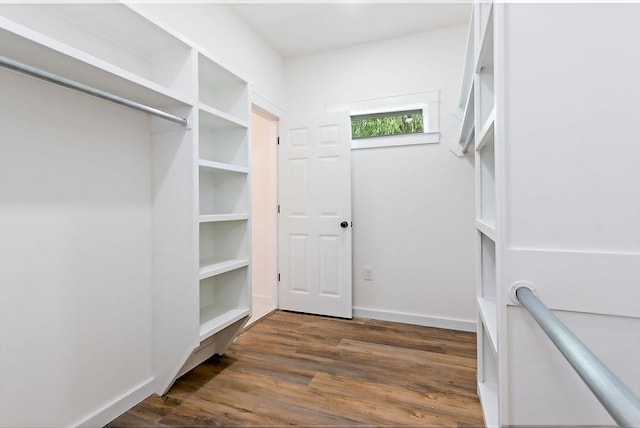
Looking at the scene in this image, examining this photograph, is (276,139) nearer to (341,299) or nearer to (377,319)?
(341,299)

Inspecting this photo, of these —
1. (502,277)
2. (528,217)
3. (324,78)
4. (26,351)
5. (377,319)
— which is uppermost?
(324,78)

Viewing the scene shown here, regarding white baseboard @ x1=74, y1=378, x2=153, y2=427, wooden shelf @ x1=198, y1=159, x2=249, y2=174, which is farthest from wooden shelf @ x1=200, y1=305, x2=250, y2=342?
wooden shelf @ x1=198, y1=159, x2=249, y2=174

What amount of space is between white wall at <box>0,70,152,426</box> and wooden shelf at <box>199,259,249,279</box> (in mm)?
330

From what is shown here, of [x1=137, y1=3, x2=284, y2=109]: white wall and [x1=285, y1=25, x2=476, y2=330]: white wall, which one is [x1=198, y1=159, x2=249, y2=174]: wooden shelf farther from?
[x1=285, y1=25, x2=476, y2=330]: white wall

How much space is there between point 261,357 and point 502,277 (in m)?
1.81

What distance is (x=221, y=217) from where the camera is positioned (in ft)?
6.12

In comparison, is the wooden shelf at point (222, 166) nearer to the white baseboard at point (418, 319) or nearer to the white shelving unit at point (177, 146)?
the white shelving unit at point (177, 146)

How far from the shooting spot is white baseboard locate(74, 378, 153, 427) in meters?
1.46

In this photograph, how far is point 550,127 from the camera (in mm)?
869

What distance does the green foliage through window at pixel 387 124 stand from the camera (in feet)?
9.66

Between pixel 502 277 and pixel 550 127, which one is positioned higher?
pixel 550 127

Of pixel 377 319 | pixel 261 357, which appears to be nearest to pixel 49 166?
pixel 261 357

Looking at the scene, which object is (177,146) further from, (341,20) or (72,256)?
(341,20)

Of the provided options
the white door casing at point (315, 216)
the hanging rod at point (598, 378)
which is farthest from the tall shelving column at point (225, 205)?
the hanging rod at point (598, 378)
